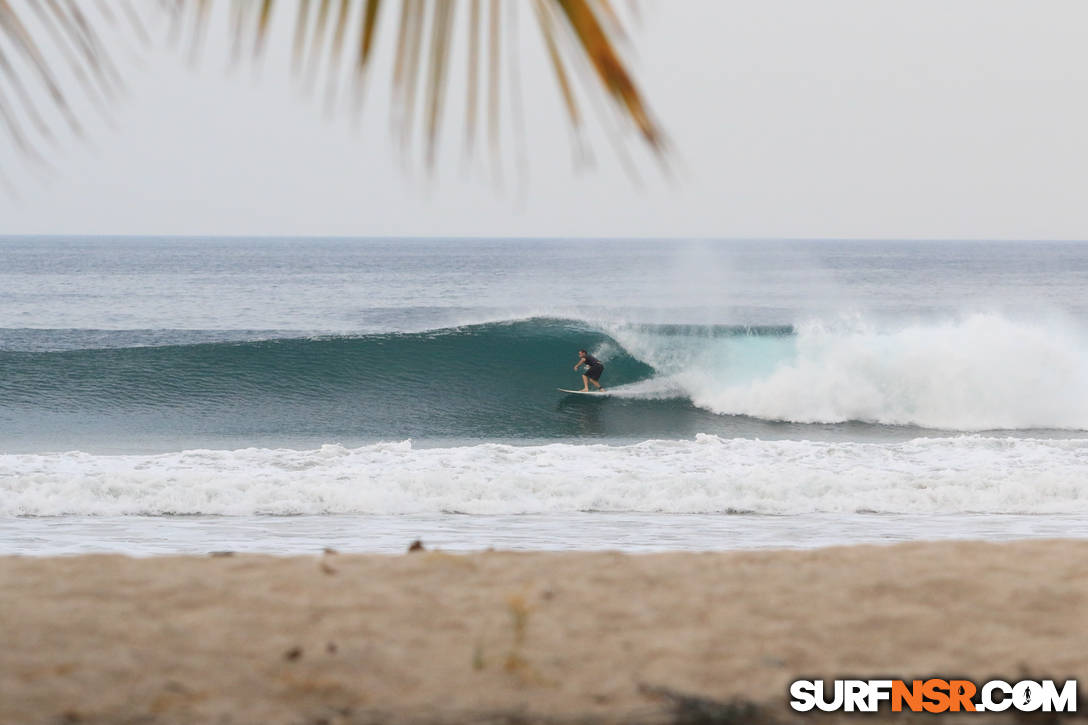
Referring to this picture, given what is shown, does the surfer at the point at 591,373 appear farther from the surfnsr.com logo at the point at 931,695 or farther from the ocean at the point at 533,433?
the surfnsr.com logo at the point at 931,695

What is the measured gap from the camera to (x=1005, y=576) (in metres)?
3.78

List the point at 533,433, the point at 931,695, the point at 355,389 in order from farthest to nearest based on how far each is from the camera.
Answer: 1. the point at 355,389
2. the point at 533,433
3. the point at 931,695

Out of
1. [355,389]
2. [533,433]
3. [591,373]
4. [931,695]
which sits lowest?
[931,695]

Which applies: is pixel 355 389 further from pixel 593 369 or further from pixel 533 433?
pixel 593 369

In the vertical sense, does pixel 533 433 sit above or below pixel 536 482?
above

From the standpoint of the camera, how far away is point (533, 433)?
14.5 m

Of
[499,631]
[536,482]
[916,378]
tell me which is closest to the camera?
[499,631]

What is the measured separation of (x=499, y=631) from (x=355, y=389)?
14.4 metres

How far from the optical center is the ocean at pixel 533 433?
8.50 metres

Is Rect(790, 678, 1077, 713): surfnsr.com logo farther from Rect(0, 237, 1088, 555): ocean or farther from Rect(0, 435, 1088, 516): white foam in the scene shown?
Rect(0, 435, 1088, 516): white foam

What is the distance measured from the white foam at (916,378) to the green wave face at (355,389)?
1.36m

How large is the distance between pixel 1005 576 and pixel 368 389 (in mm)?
14256

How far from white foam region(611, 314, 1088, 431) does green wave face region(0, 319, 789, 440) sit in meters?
1.36

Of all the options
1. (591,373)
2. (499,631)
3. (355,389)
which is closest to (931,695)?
(499,631)
